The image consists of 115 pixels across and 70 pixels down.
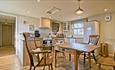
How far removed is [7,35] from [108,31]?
32.8 feet

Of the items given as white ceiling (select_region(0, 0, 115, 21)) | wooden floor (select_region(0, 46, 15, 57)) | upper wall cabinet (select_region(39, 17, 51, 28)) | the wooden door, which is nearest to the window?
upper wall cabinet (select_region(39, 17, 51, 28))

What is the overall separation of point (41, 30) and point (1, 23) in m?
5.62

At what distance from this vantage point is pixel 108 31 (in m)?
6.55

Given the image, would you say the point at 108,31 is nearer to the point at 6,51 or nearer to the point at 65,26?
the point at 65,26

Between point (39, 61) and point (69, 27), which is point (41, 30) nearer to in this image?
point (69, 27)

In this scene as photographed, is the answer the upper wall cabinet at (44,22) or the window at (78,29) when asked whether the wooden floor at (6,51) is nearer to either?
the upper wall cabinet at (44,22)

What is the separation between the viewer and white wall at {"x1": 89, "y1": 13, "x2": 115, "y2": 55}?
6320 millimetres

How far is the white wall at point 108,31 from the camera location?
6320 mm

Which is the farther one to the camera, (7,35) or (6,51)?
(7,35)

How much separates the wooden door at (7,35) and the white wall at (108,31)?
9299mm

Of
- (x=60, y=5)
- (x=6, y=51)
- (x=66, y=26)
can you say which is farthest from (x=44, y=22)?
(x=60, y=5)

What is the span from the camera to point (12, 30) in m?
13.0

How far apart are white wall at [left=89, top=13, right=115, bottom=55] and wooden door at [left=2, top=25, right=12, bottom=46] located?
30.5ft

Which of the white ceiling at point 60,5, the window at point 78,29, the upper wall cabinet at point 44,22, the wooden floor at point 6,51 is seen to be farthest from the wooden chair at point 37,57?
the window at point 78,29
